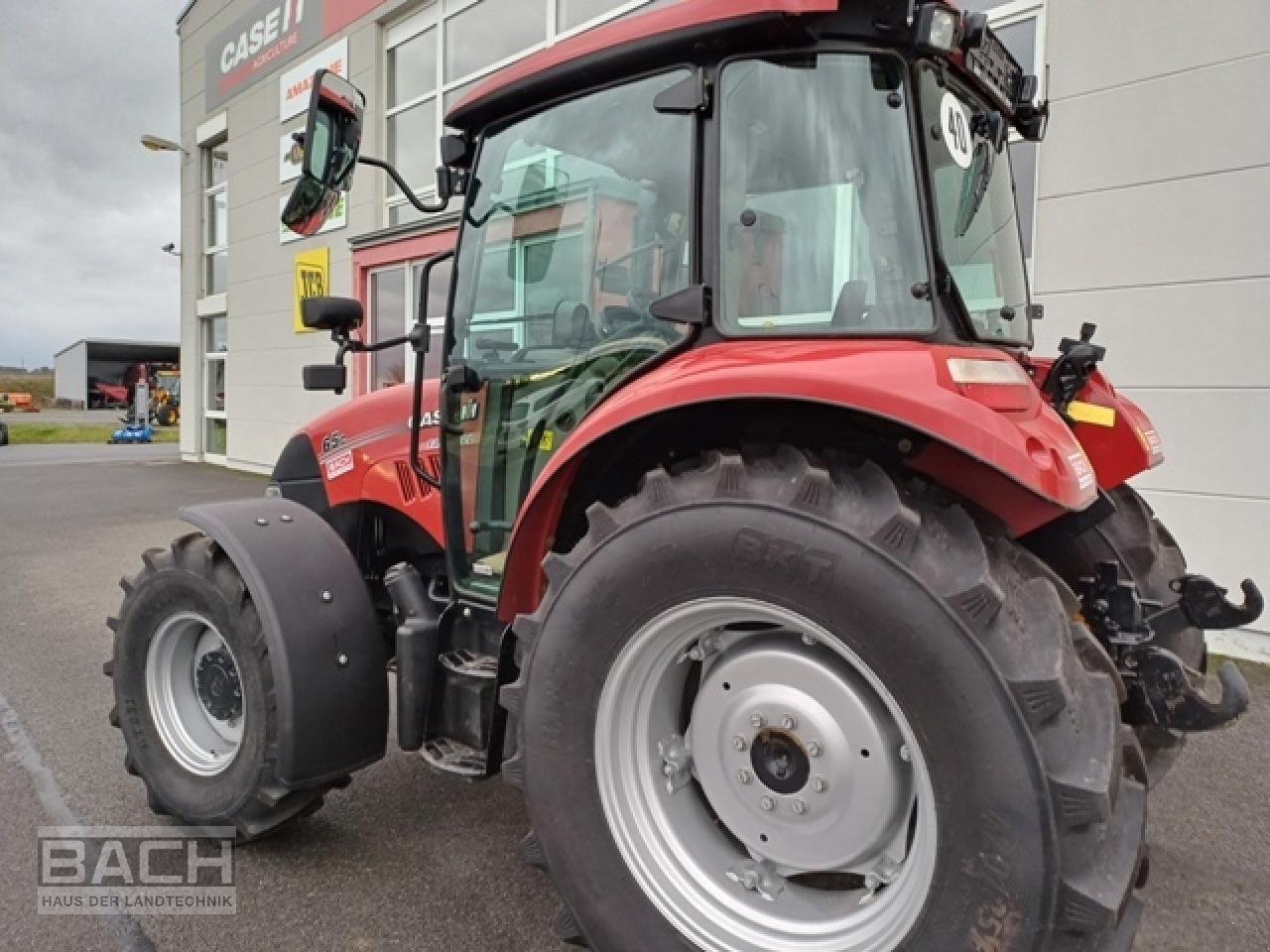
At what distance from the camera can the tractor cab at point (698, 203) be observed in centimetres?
191

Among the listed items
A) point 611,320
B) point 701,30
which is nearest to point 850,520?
point 611,320

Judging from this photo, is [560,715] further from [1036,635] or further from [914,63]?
[914,63]

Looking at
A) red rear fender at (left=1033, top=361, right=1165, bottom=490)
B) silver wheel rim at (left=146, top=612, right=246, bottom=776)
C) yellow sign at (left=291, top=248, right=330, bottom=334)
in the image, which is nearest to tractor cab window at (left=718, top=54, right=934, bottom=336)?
red rear fender at (left=1033, top=361, right=1165, bottom=490)

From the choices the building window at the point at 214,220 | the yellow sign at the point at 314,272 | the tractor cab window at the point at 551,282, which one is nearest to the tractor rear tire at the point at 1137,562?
the tractor cab window at the point at 551,282

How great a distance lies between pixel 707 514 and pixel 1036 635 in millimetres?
627

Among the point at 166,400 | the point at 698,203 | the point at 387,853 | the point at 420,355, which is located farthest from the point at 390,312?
the point at 166,400

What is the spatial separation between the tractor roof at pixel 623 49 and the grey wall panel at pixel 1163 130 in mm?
4085

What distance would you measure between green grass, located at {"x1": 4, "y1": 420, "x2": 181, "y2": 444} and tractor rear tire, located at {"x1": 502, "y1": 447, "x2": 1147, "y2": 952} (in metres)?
27.9

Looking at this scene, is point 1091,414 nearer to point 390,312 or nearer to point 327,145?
point 327,145

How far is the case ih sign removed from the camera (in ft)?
41.1

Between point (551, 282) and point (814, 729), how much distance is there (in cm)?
140

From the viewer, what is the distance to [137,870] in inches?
103

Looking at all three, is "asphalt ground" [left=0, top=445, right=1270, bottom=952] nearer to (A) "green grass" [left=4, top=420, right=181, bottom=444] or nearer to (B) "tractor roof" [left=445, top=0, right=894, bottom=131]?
(B) "tractor roof" [left=445, top=0, right=894, bottom=131]

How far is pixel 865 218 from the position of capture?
1924 millimetres
